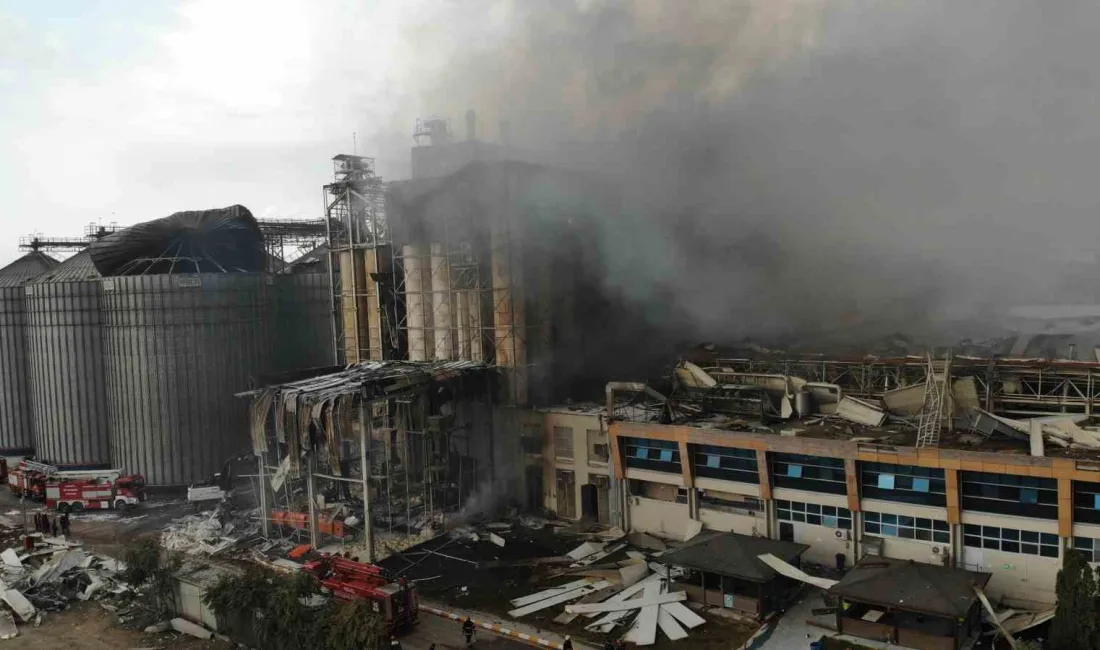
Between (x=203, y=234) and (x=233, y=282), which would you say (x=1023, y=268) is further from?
(x=203, y=234)

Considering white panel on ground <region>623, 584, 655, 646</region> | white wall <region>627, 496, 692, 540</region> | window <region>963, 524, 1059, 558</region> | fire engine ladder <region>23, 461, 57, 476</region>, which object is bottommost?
white panel on ground <region>623, 584, 655, 646</region>

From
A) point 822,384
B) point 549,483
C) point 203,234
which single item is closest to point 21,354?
point 203,234

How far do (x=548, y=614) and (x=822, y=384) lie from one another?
1326 centimetres


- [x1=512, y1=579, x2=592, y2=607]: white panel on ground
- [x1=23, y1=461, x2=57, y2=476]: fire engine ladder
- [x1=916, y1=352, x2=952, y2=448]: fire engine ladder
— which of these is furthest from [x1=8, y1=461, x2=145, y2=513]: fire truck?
[x1=916, y1=352, x2=952, y2=448]: fire engine ladder

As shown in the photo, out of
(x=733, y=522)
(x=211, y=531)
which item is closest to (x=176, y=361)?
(x=211, y=531)

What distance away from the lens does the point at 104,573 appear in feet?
87.2

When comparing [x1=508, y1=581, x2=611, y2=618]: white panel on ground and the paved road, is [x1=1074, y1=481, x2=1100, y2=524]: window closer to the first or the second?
A: [x1=508, y1=581, x2=611, y2=618]: white panel on ground

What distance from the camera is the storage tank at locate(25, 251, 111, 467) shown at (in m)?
40.9

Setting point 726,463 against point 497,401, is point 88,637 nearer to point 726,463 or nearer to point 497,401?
point 497,401

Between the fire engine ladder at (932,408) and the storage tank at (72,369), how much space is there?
37960 millimetres

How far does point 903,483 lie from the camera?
2327 centimetres

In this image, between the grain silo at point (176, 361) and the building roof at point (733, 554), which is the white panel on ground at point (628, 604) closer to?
the building roof at point (733, 554)

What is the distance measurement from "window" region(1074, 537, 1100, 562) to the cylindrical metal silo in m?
33.2

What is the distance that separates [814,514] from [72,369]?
37.0 m
